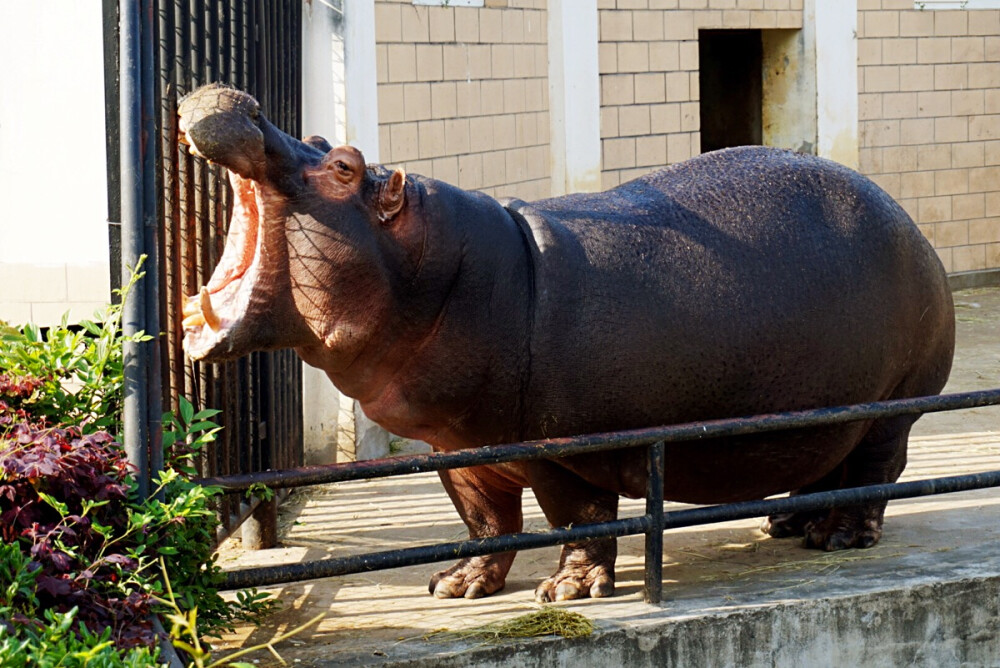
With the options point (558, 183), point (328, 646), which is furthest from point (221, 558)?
point (558, 183)

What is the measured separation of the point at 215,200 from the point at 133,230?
149 cm

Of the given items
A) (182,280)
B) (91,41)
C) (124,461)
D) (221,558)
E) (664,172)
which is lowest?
(221,558)

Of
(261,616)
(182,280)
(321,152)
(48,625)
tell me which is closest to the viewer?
(48,625)

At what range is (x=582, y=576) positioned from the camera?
4145 millimetres

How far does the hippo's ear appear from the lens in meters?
3.64

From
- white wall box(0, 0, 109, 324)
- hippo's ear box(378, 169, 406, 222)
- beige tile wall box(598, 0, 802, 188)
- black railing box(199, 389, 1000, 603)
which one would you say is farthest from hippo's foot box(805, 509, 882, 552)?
beige tile wall box(598, 0, 802, 188)

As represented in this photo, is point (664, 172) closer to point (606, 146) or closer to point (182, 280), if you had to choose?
point (182, 280)

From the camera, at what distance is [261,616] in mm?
4016

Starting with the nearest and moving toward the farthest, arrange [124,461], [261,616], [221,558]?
[124,461]
[261,616]
[221,558]

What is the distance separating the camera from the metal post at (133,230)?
10.5ft

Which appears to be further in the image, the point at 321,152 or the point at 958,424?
the point at 958,424

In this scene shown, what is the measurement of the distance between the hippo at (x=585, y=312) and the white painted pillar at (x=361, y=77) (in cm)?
280

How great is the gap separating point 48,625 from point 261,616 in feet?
4.15

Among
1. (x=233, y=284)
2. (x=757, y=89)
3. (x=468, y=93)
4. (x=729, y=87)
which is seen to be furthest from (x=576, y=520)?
(x=729, y=87)
